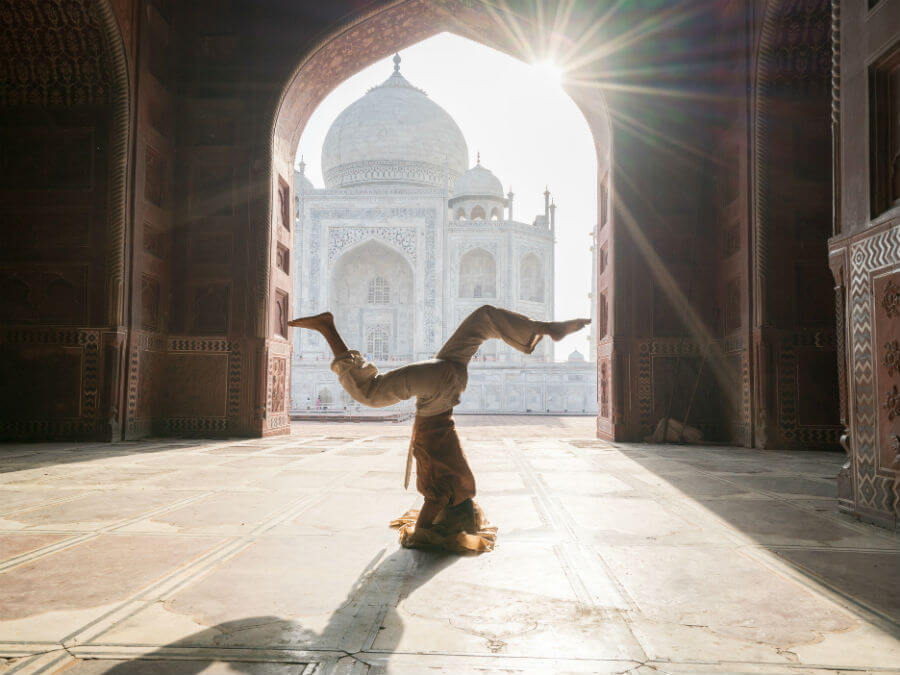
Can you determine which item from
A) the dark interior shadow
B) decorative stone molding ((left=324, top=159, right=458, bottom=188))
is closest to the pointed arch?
decorative stone molding ((left=324, top=159, right=458, bottom=188))

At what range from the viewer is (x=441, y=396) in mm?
2244

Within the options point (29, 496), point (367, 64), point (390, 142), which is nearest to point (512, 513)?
point (29, 496)

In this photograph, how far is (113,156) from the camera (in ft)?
21.8

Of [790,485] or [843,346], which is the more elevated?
[843,346]

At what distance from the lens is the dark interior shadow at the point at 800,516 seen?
71.9 inches

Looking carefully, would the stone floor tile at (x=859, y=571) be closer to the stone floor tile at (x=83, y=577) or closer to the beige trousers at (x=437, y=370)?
the beige trousers at (x=437, y=370)

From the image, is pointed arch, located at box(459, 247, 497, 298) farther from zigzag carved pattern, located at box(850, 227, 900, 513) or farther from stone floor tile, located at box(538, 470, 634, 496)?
zigzag carved pattern, located at box(850, 227, 900, 513)

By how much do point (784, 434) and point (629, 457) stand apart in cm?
192

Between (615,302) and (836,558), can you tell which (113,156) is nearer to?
(615,302)

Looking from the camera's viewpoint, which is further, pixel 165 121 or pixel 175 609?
pixel 165 121

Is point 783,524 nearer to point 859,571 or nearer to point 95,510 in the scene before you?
point 859,571

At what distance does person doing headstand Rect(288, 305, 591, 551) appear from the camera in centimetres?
217

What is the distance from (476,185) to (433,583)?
2675 centimetres

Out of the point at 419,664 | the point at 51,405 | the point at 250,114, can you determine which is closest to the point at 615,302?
the point at 250,114
